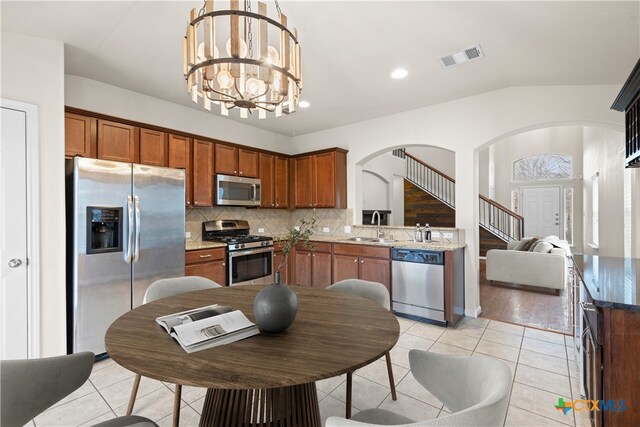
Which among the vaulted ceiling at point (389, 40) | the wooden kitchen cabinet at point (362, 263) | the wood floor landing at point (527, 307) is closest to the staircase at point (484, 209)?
the wood floor landing at point (527, 307)

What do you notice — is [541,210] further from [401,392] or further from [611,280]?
[401,392]

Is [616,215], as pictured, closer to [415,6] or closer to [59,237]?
[415,6]

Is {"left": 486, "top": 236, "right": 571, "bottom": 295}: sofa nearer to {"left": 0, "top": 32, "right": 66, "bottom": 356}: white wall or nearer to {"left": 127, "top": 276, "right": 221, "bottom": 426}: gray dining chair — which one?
{"left": 127, "top": 276, "right": 221, "bottom": 426}: gray dining chair

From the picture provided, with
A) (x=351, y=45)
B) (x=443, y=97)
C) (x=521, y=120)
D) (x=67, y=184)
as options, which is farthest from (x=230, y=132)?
(x=521, y=120)

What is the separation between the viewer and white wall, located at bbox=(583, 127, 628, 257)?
14.7 ft

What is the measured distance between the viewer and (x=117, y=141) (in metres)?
3.16

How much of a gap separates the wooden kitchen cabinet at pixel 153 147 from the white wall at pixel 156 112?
0.32 metres

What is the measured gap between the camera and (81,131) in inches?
114

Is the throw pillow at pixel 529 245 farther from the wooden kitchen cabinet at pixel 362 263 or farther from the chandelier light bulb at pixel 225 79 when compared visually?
the chandelier light bulb at pixel 225 79

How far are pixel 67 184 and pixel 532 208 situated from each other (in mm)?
10567

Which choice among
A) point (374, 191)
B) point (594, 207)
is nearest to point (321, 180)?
point (374, 191)

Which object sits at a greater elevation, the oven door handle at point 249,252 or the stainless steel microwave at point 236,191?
the stainless steel microwave at point 236,191

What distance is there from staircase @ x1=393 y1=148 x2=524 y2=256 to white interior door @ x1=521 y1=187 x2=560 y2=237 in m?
1.55

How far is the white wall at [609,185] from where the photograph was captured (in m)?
4.48
